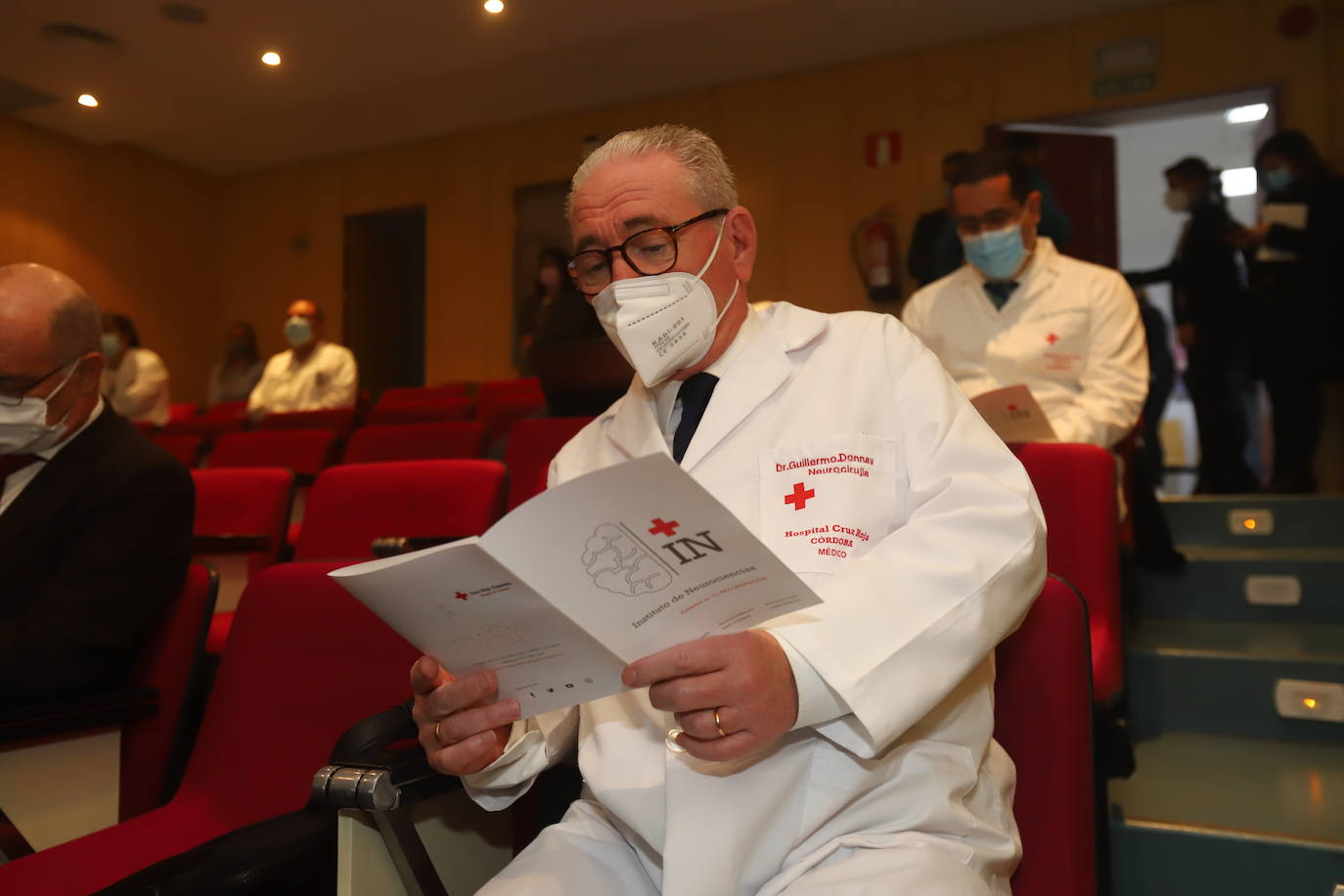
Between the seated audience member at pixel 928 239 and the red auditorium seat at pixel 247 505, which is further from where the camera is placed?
the seated audience member at pixel 928 239

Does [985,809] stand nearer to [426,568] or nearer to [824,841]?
[824,841]

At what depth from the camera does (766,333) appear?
143 cm

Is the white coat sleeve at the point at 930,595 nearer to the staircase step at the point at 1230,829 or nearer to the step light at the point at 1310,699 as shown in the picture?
the staircase step at the point at 1230,829

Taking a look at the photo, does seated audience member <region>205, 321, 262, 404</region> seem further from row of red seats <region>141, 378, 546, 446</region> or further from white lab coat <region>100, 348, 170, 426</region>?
white lab coat <region>100, 348, 170, 426</region>

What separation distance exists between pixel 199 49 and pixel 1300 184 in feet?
23.5

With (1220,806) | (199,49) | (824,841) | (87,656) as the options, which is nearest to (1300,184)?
(1220,806)

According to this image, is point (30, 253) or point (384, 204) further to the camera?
point (384, 204)

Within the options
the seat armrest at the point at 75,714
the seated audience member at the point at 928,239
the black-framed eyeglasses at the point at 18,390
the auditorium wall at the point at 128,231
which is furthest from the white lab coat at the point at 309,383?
the seat armrest at the point at 75,714

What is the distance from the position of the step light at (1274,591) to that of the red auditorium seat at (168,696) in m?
2.74

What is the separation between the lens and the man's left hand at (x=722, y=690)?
0.94m

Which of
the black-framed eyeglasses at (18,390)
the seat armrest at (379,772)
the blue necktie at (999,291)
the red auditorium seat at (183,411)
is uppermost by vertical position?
the blue necktie at (999,291)

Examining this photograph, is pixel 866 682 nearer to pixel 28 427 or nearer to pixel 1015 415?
pixel 1015 415

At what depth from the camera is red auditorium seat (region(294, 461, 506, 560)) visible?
2.16 m

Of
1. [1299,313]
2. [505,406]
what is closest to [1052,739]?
[505,406]
